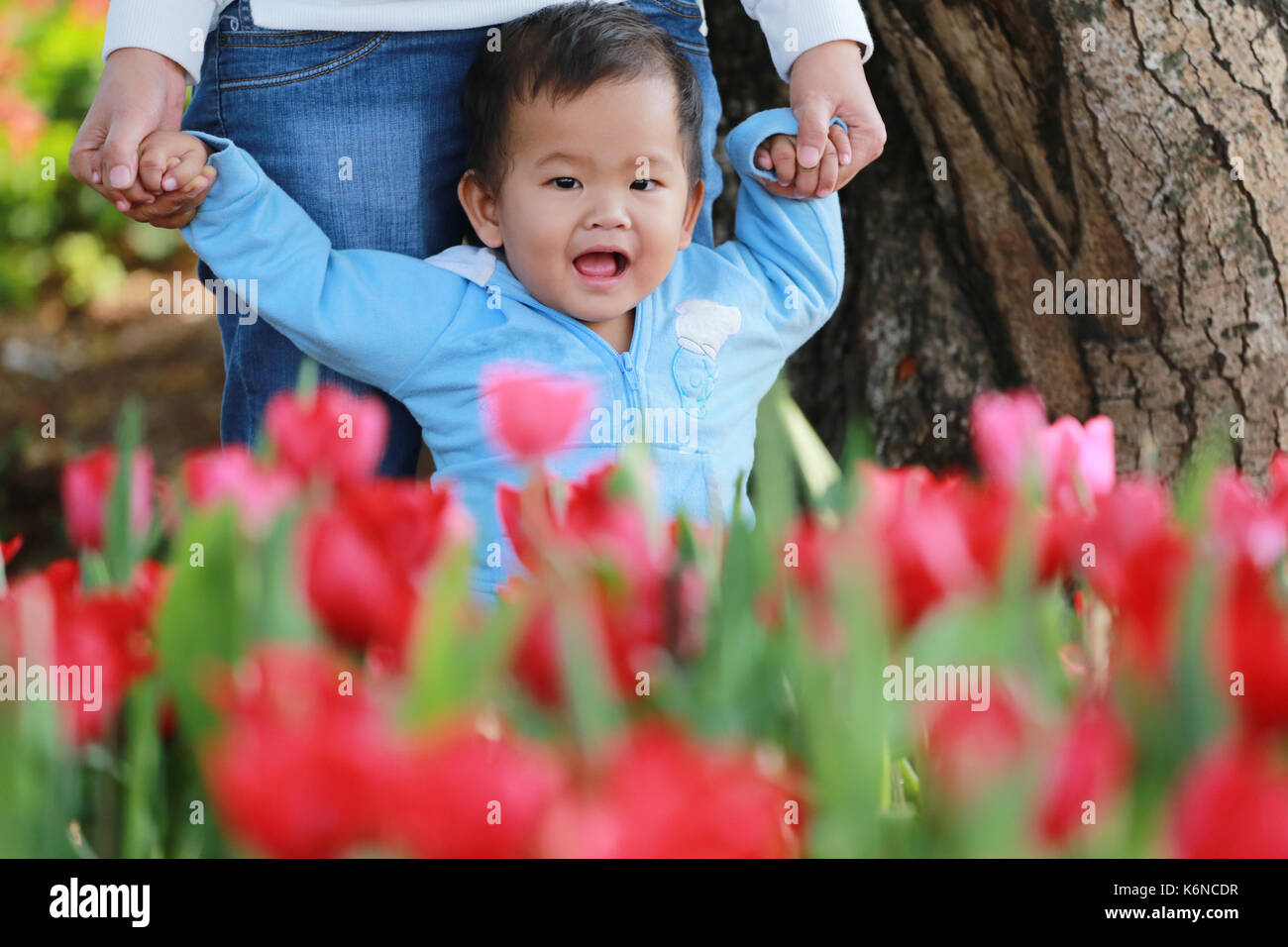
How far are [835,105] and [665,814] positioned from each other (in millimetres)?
1472

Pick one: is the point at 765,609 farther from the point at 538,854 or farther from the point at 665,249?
the point at 665,249

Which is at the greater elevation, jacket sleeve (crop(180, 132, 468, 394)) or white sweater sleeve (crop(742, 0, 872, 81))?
white sweater sleeve (crop(742, 0, 872, 81))

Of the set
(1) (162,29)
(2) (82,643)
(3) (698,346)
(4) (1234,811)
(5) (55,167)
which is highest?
(5) (55,167)

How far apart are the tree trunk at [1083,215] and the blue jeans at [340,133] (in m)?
0.49

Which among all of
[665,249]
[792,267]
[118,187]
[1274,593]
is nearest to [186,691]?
[1274,593]

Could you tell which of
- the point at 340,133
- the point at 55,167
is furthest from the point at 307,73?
the point at 55,167

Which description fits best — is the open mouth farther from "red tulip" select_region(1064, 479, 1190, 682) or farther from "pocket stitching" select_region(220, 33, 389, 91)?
"red tulip" select_region(1064, 479, 1190, 682)

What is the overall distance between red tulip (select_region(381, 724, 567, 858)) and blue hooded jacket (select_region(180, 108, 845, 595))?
110cm

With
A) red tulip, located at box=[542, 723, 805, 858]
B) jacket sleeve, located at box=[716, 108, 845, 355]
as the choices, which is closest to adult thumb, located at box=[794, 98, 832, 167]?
jacket sleeve, located at box=[716, 108, 845, 355]

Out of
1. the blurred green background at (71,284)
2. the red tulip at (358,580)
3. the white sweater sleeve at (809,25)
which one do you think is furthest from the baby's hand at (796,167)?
the blurred green background at (71,284)

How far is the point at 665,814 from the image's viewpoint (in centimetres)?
41

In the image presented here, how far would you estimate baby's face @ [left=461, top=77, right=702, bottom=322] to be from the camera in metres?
1.67

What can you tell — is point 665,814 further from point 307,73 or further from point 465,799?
point 307,73

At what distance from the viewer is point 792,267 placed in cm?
187
